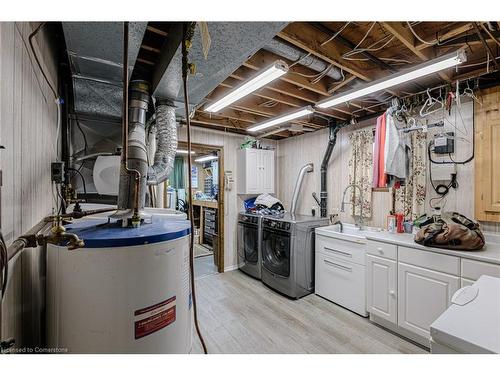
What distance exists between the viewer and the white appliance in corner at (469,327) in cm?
83

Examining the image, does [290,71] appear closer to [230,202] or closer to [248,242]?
[230,202]

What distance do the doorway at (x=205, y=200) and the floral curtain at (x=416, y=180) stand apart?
256cm

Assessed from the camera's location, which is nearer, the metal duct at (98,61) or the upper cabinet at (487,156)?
the metal duct at (98,61)

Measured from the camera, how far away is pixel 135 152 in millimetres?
1287

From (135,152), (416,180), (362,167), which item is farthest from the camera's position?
(362,167)

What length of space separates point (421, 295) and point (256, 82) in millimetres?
2469

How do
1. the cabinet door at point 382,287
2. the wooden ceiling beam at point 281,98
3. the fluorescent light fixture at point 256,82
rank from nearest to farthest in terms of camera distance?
the fluorescent light fixture at point 256,82, the cabinet door at point 382,287, the wooden ceiling beam at point 281,98

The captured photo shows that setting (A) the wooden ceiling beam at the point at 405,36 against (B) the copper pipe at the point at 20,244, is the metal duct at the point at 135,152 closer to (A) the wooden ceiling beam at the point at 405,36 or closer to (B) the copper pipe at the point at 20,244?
(B) the copper pipe at the point at 20,244

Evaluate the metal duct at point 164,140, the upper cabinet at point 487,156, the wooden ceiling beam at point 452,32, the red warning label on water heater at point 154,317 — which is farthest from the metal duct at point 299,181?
the red warning label on water heater at point 154,317

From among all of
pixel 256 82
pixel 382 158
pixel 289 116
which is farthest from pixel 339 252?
pixel 256 82

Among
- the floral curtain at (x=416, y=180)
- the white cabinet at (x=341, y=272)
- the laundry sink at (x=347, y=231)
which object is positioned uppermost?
the floral curtain at (x=416, y=180)

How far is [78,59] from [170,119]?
2.29ft

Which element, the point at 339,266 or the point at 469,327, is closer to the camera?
the point at 469,327

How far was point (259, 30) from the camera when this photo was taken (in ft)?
3.90
